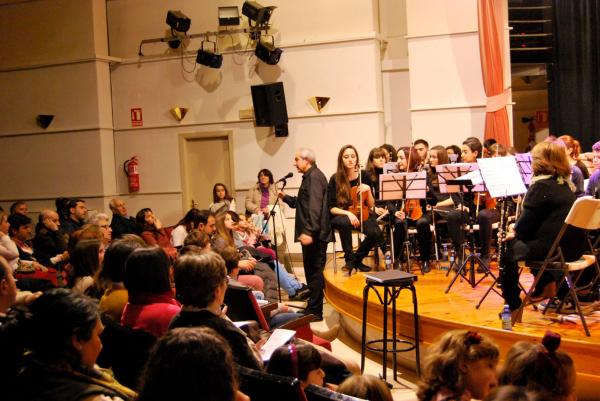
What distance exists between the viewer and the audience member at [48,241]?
728 centimetres

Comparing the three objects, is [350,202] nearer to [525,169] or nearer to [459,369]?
[525,169]

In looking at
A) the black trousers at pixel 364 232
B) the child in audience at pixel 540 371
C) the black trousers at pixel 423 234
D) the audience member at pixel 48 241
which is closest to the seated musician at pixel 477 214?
the black trousers at pixel 423 234

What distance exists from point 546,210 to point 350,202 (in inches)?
105

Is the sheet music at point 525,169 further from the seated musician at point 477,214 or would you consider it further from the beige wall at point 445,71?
the beige wall at point 445,71

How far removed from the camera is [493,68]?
898 centimetres

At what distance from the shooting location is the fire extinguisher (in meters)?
11.0

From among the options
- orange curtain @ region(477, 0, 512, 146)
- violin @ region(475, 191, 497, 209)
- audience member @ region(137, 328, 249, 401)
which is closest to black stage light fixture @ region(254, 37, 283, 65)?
orange curtain @ region(477, 0, 512, 146)

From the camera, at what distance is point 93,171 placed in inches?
432

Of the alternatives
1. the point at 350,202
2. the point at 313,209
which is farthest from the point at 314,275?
the point at 350,202

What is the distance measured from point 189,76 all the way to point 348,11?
99.9 inches

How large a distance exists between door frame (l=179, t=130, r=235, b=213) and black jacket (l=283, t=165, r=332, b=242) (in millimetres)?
3989

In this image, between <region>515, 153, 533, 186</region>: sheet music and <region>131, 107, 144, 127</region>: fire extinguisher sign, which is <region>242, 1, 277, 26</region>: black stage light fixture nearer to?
<region>131, 107, 144, 127</region>: fire extinguisher sign

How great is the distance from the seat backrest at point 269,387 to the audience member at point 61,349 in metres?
0.41

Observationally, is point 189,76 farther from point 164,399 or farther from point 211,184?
point 164,399
